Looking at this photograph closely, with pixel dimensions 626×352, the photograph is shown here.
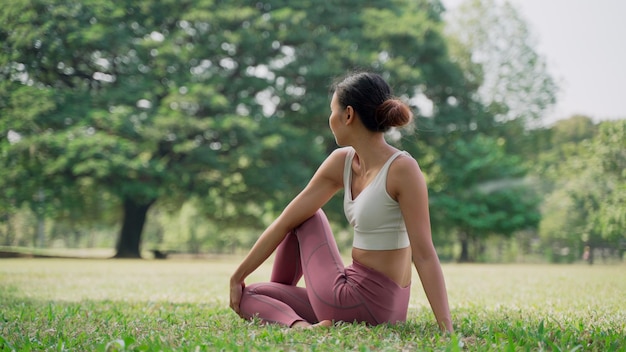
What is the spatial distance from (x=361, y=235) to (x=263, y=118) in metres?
12.4

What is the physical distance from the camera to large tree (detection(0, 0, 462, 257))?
13.0 metres

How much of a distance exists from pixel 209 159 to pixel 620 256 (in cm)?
864

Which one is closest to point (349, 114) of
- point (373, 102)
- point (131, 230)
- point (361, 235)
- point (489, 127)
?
point (373, 102)

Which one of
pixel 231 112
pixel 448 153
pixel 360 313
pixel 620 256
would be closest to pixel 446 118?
pixel 448 153

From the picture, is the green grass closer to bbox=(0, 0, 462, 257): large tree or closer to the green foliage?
the green foliage

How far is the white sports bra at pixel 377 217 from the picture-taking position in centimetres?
257

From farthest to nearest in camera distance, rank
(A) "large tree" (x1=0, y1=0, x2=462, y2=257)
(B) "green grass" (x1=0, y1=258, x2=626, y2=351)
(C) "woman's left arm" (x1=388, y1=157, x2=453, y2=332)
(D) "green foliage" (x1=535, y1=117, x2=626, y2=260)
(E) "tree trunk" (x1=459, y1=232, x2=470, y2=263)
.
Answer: (E) "tree trunk" (x1=459, y1=232, x2=470, y2=263)
(A) "large tree" (x1=0, y1=0, x2=462, y2=257)
(D) "green foliage" (x1=535, y1=117, x2=626, y2=260)
(C) "woman's left arm" (x1=388, y1=157, x2=453, y2=332)
(B) "green grass" (x1=0, y1=258, x2=626, y2=351)

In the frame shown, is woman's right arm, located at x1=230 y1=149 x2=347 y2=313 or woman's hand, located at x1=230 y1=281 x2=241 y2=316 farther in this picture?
woman's hand, located at x1=230 y1=281 x2=241 y2=316

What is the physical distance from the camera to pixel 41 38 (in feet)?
41.7

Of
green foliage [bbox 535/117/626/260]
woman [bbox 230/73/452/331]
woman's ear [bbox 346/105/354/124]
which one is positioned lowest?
woman [bbox 230/73/452/331]

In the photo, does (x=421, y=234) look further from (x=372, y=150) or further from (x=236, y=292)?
(x=236, y=292)

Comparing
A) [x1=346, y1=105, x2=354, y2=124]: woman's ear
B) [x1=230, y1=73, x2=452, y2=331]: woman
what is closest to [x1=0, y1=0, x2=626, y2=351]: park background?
[x1=230, y1=73, x2=452, y2=331]: woman

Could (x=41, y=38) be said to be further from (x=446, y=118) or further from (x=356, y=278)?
(x=356, y=278)

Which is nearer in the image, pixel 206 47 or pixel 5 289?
pixel 5 289
